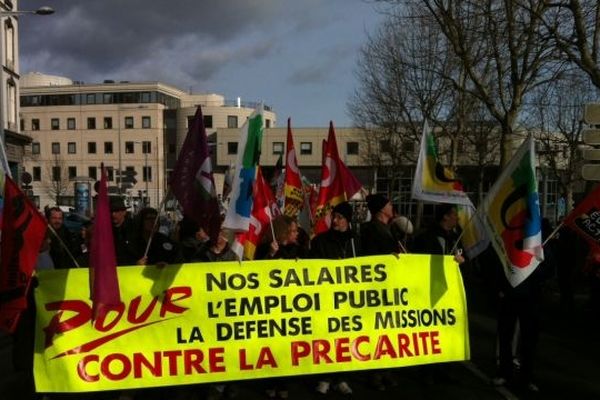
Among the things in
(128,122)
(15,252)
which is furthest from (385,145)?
(128,122)

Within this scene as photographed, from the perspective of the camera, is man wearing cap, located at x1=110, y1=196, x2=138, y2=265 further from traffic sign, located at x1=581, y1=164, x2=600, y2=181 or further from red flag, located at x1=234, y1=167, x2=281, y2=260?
traffic sign, located at x1=581, y1=164, x2=600, y2=181

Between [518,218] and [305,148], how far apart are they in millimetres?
58215

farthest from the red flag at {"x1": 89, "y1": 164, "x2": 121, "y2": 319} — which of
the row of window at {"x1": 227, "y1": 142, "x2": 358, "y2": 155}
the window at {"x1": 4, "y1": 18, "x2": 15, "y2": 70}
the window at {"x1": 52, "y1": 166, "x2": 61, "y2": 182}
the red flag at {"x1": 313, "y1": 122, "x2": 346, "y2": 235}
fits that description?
the window at {"x1": 52, "y1": 166, "x2": 61, "y2": 182}

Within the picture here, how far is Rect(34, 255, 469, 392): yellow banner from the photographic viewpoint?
17.8 ft

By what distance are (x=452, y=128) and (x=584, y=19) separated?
1910 centimetres

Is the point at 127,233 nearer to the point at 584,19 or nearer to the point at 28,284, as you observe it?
the point at 28,284

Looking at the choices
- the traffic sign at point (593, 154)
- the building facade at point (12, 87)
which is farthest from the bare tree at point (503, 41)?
the building facade at point (12, 87)

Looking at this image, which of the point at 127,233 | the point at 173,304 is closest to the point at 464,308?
the point at 173,304

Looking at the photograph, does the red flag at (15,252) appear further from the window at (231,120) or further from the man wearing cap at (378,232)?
the window at (231,120)

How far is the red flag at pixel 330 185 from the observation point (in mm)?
7703

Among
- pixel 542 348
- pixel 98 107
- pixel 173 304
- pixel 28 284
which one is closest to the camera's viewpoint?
pixel 28 284

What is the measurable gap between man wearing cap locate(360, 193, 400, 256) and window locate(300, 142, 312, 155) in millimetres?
57344

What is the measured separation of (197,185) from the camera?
573 centimetres

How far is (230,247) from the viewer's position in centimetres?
606
